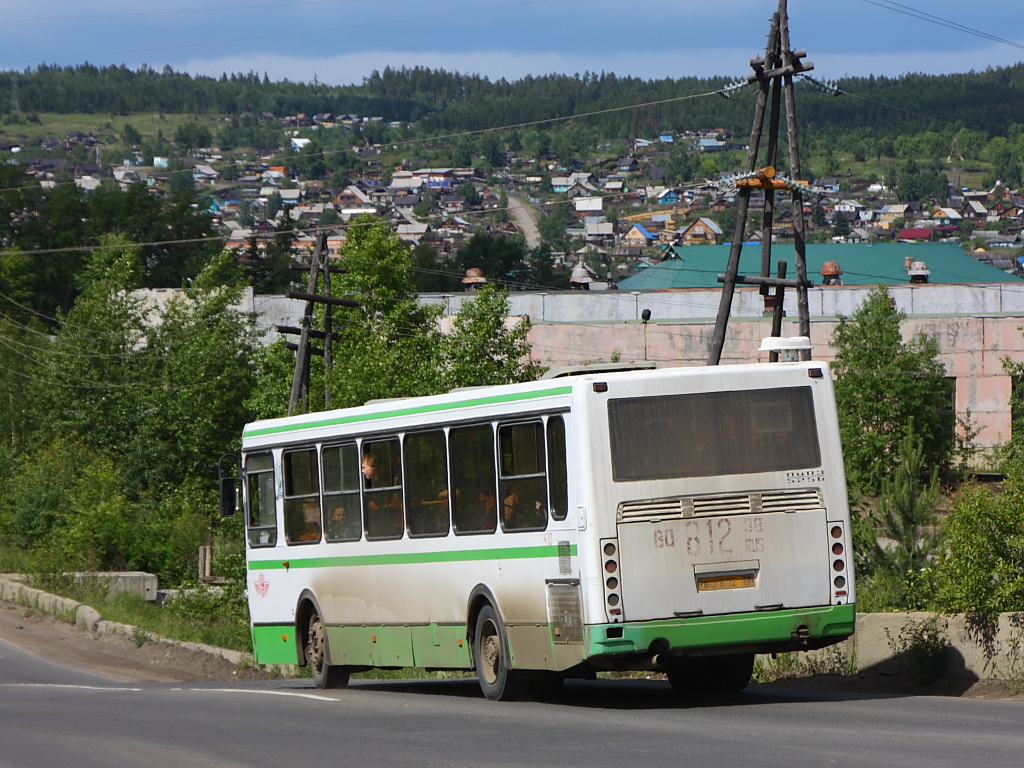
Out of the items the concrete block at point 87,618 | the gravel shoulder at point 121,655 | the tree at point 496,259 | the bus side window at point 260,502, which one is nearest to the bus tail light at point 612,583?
the bus side window at point 260,502

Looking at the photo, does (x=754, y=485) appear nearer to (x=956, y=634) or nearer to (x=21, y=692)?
(x=956, y=634)

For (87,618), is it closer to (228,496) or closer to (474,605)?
(228,496)

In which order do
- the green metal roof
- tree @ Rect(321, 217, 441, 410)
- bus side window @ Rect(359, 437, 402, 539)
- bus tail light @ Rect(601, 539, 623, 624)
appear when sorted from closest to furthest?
bus tail light @ Rect(601, 539, 623, 624), bus side window @ Rect(359, 437, 402, 539), tree @ Rect(321, 217, 441, 410), the green metal roof

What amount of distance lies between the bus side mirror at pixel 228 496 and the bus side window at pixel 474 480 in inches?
226

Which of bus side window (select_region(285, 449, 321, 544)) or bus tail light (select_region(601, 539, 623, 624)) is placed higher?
bus side window (select_region(285, 449, 321, 544))

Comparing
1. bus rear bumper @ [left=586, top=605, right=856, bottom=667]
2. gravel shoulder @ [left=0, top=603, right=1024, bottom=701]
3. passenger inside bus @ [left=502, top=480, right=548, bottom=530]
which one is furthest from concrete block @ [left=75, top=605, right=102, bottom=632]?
bus rear bumper @ [left=586, top=605, right=856, bottom=667]

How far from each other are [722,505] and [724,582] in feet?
2.04

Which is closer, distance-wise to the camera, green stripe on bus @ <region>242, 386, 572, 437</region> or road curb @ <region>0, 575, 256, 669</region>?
green stripe on bus @ <region>242, 386, 572, 437</region>

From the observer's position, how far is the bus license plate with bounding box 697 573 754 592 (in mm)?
12914

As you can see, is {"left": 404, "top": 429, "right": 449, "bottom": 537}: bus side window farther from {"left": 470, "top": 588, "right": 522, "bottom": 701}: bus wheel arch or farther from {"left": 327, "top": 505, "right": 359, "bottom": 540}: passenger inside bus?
{"left": 327, "top": 505, "right": 359, "bottom": 540}: passenger inside bus

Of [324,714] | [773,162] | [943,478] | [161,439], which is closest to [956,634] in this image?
[324,714]

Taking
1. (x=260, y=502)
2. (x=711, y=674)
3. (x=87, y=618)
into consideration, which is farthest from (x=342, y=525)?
(x=87, y=618)

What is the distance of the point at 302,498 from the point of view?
18125 millimetres

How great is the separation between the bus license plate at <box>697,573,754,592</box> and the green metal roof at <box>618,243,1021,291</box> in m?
80.9
